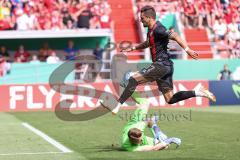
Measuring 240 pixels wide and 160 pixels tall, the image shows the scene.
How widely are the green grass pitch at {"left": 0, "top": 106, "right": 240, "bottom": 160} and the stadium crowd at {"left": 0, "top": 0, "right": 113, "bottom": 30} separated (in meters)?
7.88

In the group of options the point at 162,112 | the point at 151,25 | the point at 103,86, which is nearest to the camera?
the point at 151,25

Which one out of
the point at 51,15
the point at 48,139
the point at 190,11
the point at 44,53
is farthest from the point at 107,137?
the point at 190,11

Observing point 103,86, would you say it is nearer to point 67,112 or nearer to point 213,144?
point 67,112

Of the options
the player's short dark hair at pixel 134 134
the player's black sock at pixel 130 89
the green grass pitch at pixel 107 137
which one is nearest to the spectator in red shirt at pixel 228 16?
the green grass pitch at pixel 107 137

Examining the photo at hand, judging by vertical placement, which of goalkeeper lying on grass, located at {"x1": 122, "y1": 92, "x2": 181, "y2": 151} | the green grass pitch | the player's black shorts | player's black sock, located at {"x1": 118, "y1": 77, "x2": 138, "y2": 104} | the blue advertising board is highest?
the player's black shorts

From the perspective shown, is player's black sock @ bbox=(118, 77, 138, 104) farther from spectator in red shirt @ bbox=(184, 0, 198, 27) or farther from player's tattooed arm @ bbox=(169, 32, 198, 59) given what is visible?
spectator in red shirt @ bbox=(184, 0, 198, 27)

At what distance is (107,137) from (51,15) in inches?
621

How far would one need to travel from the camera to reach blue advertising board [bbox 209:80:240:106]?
85.9ft

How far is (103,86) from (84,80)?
1.69 metres

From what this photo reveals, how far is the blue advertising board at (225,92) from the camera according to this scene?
26172mm

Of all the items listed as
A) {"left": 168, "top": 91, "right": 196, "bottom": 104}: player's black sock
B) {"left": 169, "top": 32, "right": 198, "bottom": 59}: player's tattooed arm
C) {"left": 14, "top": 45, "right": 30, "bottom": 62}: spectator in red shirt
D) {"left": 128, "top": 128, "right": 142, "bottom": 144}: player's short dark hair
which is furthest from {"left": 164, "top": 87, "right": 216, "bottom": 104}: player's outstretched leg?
{"left": 14, "top": 45, "right": 30, "bottom": 62}: spectator in red shirt

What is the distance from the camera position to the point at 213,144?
12.8 metres

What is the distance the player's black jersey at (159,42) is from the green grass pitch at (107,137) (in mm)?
1583

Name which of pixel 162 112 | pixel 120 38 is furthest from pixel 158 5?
pixel 162 112
